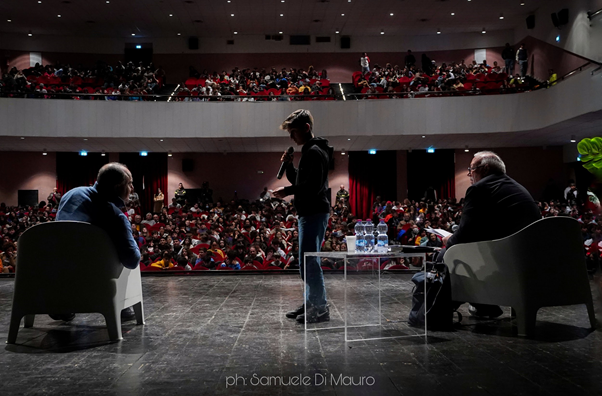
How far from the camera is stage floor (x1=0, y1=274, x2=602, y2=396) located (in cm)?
196

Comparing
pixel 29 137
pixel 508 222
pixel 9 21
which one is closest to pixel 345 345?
pixel 508 222

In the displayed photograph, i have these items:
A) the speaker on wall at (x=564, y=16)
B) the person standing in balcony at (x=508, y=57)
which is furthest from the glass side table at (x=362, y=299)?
the person standing in balcony at (x=508, y=57)

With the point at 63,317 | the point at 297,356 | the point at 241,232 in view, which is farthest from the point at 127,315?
the point at 241,232

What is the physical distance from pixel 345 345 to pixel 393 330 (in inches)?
17.8

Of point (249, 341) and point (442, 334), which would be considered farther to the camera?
point (442, 334)

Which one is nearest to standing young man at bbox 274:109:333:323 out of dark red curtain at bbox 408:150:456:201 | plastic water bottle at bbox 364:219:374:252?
plastic water bottle at bbox 364:219:374:252

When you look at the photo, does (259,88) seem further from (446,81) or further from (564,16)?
(564,16)

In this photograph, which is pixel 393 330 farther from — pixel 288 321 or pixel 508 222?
pixel 508 222

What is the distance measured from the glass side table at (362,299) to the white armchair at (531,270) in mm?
→ 350

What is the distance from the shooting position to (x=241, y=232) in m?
10.1

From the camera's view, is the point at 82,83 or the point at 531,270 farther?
the point at 82,83

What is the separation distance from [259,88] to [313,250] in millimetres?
10768

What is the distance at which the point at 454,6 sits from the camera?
1407 cm

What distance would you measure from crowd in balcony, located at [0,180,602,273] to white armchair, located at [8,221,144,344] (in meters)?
1.23
